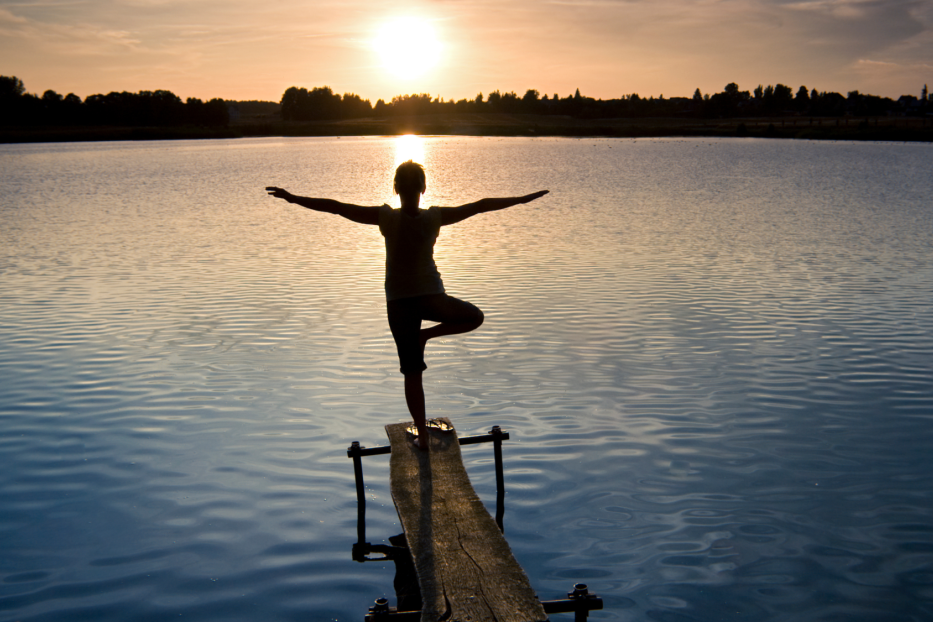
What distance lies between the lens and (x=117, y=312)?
15172 mm

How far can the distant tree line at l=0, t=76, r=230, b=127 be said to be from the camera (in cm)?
15338

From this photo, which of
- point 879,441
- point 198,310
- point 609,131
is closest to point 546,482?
point 879,441

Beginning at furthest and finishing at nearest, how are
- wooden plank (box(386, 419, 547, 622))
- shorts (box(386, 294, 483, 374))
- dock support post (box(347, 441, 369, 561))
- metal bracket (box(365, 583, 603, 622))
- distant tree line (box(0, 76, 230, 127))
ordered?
distant tree line (box(0, 76, 230, 127)) → dock support post (box(347, 441, 369, 561)) → shorts (box(386, 294, 483, 374)) → metal bracket (box(365, 583, 603, 622)) → wooden plank (box(386, 419, 547, 622))

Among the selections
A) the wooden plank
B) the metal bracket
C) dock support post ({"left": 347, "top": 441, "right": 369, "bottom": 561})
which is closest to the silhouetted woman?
the wooden plank

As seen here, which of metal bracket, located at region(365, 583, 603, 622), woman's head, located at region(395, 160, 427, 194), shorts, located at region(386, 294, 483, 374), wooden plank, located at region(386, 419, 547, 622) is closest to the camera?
wooden plank, located at region(386, 419, 547, 622)

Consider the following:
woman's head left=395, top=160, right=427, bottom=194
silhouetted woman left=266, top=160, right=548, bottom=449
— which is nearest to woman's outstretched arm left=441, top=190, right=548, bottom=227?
silhouetted woman left=266, top=160, right=548, bottom=449

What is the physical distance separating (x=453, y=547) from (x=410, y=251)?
100 inches

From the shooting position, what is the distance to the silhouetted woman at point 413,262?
627cm

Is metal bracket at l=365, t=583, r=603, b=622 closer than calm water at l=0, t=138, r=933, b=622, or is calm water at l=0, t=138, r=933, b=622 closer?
metal bracket at l=365, t=583, r=603, b=622

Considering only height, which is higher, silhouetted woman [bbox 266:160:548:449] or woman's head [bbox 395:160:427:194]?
woman's head [bbox 395:160:427:194]

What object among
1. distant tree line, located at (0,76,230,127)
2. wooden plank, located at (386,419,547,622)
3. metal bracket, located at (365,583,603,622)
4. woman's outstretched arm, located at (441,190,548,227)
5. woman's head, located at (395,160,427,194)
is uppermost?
distant tree line, located at (0,76,230,127)

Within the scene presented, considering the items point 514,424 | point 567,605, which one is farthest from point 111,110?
point 567,605

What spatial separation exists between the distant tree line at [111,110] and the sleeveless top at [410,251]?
173127mm

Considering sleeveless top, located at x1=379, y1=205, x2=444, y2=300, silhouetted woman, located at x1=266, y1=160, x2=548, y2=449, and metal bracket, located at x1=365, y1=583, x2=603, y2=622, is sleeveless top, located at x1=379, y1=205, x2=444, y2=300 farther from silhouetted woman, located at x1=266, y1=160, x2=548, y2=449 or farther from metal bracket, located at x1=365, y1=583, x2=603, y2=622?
metal bracket, located at x1=365, y1=583, x2=603, y2=622
